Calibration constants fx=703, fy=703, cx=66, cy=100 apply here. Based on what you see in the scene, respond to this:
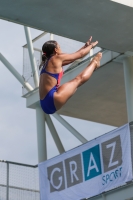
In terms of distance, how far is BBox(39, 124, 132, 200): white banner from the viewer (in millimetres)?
16891

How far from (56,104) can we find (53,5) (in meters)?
4.81

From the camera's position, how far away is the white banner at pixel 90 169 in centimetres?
1689

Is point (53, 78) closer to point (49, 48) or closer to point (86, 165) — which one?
point (49, 48)

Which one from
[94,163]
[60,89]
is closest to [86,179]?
[94,163]

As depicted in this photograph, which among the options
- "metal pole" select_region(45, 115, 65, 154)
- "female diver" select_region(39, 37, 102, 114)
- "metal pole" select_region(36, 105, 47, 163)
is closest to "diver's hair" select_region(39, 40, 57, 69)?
"female diver" select_region(39, 37, 102, 114)

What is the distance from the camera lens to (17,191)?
1948cm

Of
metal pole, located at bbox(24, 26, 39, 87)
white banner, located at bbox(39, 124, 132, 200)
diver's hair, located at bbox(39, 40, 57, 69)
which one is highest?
metal pole, located at bbox(24, 26, 39, 87)

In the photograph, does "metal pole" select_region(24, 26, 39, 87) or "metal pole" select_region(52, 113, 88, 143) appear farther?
"metal pole" select_region(52, 113, 88, 143)

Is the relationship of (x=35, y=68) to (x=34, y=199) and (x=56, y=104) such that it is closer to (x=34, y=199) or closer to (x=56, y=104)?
(x=34, y=199)

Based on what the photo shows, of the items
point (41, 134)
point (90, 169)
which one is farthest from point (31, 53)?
point (90, 169)

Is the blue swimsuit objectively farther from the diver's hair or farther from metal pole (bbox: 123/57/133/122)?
metal pole (bbox: 123/57/133/122)

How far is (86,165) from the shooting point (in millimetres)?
17859

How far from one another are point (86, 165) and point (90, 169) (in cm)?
21

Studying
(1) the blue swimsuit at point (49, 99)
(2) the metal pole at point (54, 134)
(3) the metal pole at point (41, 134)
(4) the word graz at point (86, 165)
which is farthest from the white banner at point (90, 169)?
(1) the blue swimsuit at point (49, 99)
